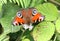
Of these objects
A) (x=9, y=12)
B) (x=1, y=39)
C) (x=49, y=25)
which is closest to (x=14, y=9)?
(x=9, y=12)

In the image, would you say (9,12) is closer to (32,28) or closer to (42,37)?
(32,28)

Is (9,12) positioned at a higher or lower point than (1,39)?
higher

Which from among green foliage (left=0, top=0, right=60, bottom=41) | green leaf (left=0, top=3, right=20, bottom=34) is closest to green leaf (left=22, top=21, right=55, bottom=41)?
green foliage (left=0, top=0, right=60, bottom=41)

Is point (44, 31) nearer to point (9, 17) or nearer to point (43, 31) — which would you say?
point (43, 31)

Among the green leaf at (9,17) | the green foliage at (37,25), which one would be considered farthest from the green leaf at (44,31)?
the green leaf at (9,17)

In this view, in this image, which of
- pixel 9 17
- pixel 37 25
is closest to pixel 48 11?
pixel 37 25

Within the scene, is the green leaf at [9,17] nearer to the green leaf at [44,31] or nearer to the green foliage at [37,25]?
the green foliage at [37,25]
